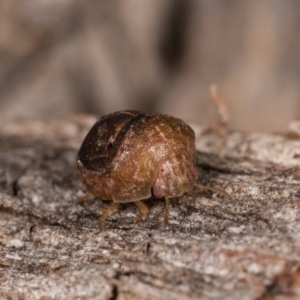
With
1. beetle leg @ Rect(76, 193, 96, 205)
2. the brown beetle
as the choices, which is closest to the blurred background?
beetle leg @ Rect(76, 193, 96, 205)

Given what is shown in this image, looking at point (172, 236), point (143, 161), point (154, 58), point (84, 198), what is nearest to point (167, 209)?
point (172, 236)

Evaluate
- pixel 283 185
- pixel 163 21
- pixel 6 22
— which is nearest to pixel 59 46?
pixel 6 22

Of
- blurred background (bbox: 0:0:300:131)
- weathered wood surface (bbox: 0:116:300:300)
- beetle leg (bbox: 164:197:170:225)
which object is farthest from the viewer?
blurred background (bbox: 0:0:300:131)

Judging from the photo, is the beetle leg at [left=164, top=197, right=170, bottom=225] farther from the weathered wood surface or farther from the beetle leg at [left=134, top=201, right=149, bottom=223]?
the beetle leg at [left=134, top=201, right=149, bottom=223]

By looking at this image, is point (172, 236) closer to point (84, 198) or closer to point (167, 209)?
point (167, 209)

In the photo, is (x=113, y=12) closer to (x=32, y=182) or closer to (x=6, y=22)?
(x=6, y=22)
